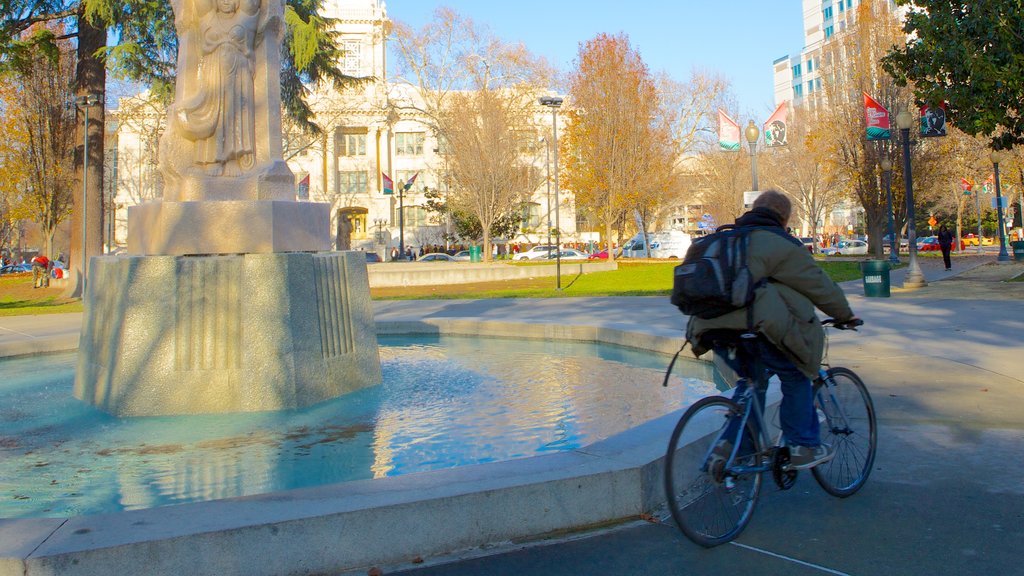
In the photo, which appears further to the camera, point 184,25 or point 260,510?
point 184,25

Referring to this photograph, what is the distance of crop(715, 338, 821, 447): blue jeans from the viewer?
14.7ft

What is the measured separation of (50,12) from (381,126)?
43278 mm

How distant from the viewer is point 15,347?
11.6 metres

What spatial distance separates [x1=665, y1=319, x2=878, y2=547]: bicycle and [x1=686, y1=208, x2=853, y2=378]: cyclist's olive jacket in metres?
0.25

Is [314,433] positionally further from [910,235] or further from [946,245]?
[946,245]

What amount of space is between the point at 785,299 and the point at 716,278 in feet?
1.46

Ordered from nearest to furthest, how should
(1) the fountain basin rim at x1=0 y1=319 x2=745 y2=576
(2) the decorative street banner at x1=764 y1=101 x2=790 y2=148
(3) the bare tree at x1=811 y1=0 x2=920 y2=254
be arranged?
(1) the fountain basin rim at x1=0 y1=319 x2=745 y2=576 < (2) the decorative street banner at x1=764 y1=101 x2=790 y2=148 < (3) the bare tree at x1=811 y1=0 x2=920 y2=254

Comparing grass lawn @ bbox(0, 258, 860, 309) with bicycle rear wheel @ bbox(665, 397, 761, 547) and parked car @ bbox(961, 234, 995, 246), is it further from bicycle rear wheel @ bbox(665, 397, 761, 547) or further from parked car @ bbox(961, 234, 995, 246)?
parked car @ bbox(961, 234, 995, 246)

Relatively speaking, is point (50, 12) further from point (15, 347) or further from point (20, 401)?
point (20, 401)

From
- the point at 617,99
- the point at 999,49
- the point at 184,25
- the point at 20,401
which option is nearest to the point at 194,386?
the point at 20,401

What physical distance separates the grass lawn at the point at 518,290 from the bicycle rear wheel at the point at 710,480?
17.1 m

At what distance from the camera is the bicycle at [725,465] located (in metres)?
4.17

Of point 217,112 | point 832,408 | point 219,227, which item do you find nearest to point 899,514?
point 832,408

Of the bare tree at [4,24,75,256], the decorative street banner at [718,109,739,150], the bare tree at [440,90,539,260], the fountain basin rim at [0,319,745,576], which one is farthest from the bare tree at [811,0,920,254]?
the fountain basin rim at [0,319,745,576]
